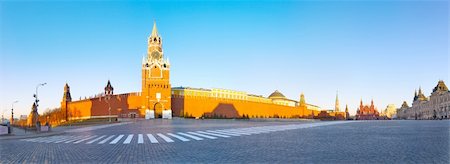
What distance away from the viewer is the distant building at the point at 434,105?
93.4 meters

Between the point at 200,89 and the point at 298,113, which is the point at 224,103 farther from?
the point at 298,113

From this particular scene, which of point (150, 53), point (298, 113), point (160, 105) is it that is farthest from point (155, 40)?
point (298, 113)

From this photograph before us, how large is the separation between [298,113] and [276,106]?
685 inches

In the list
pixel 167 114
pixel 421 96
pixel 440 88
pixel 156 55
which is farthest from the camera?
pixel 421 96

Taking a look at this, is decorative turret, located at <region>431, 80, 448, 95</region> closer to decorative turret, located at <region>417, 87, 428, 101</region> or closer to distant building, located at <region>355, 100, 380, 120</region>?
decorative turret, located at <region>417, 87, 428, 101</region>

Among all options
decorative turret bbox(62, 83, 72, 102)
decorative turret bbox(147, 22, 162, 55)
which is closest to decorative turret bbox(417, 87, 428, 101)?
decorative turret bbox(147, 22, 162, 55)

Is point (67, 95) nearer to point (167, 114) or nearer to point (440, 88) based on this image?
point (167, 114)

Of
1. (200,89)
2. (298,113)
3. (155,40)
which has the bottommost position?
(298,113)

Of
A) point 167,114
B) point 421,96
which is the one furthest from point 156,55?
point 421,96

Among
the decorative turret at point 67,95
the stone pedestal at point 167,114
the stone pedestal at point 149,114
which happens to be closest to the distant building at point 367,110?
the stone pedestal at point 167,114

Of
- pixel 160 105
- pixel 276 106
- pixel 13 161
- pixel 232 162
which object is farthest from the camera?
pixel 276 106

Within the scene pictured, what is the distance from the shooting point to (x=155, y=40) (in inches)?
2963

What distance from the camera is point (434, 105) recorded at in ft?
342

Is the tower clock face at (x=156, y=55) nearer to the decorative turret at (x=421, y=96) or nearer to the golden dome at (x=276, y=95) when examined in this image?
the golden dome at (x=276, y=95)
